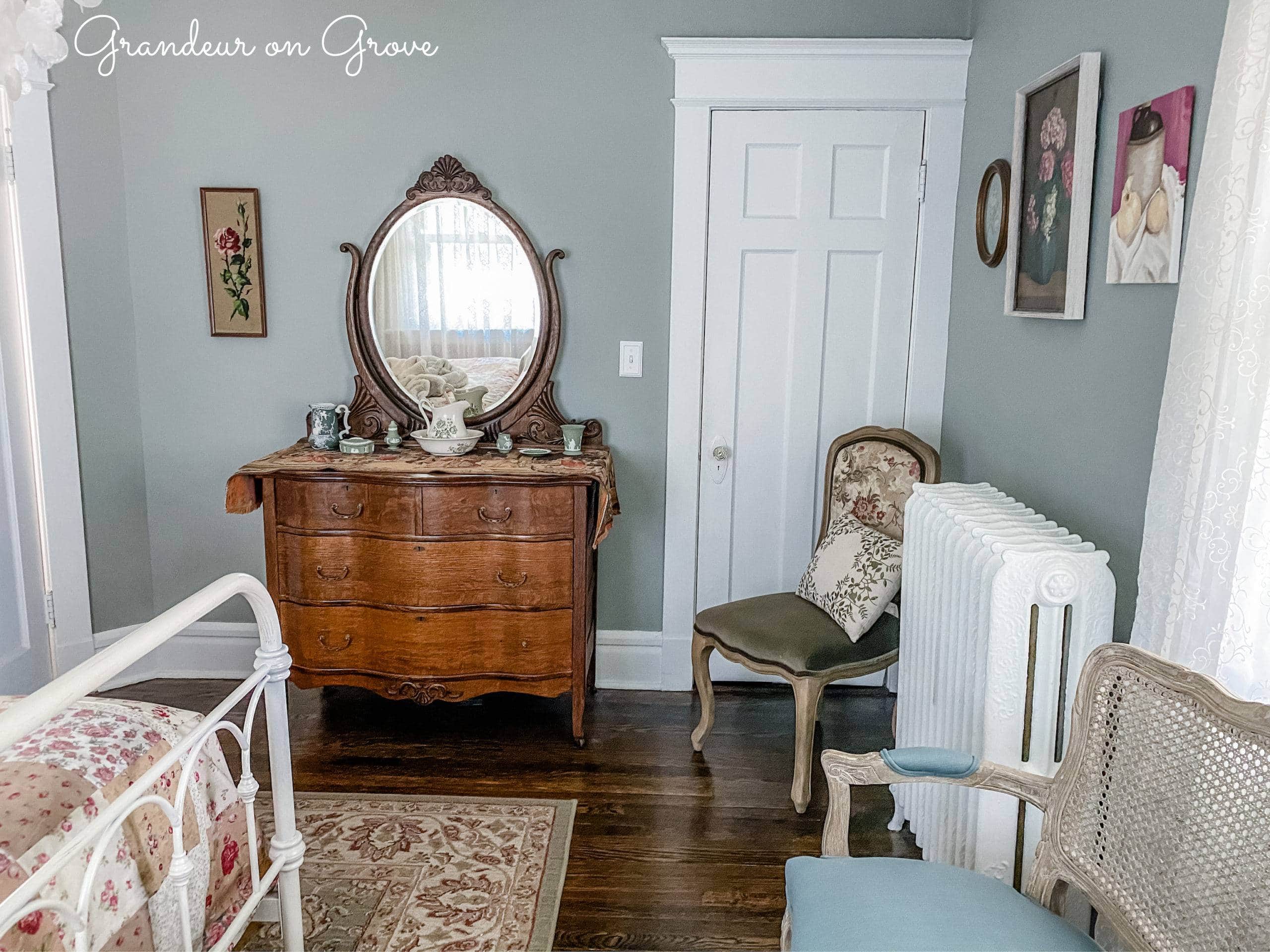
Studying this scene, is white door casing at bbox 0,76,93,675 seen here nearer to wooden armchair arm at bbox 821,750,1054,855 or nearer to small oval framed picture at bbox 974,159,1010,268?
wooden armchair arm at bbox 821,750,1054,855

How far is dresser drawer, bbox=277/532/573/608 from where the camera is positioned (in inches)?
116

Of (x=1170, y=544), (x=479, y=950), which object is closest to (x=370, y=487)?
(x=479, y=950)

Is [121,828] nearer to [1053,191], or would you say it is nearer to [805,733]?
[805,733]

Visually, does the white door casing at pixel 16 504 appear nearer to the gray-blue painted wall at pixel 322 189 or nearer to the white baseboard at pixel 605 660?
the gray-blue painted wall at pixel 322 189

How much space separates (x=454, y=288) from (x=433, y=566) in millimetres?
1013

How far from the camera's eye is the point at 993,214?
9.39 feet

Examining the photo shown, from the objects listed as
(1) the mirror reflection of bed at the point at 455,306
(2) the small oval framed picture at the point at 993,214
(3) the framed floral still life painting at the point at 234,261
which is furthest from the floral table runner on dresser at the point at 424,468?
(2) the small oval framed picture at the point at 993,214

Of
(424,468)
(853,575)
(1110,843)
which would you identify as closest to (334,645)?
(424,468)

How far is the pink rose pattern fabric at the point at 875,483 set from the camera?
3025mm

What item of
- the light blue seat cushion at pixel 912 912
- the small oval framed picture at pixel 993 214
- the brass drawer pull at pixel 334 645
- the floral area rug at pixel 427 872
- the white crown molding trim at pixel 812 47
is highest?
the white crown molding trim at pixel 812 47

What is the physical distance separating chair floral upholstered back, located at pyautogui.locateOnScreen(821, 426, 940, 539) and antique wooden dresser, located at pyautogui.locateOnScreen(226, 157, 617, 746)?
0.77 metres

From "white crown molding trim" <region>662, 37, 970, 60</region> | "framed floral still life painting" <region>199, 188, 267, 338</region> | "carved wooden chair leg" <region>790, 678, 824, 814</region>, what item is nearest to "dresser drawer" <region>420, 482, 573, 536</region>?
"carved wooden chair leg" <region>790, 678, 824, 814</region>

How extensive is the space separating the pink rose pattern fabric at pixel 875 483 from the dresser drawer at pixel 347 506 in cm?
139

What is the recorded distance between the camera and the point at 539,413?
336 centimetres
